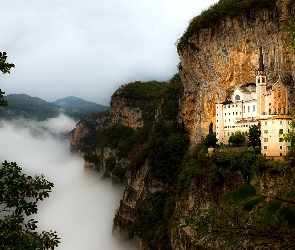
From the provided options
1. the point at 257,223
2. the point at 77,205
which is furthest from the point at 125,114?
the point at 257,223

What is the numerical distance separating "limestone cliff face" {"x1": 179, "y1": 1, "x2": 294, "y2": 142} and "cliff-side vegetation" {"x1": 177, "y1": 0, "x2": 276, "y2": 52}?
15.2 inches

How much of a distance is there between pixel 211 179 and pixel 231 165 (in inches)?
70.7

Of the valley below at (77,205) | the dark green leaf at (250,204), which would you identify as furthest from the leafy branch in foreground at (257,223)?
the valley below at (77,205)

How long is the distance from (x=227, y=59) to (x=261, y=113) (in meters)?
5.96

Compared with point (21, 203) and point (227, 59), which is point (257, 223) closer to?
point (21, 203)

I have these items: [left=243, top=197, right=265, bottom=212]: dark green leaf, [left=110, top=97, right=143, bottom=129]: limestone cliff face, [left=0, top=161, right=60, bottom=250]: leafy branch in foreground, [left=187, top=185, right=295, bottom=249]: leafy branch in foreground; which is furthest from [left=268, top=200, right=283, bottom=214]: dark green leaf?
[left=110, top=97, right=143, bottom=129]: limestone cliff face

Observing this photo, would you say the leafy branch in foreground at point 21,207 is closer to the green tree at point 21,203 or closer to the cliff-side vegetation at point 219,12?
the green tree at point 21,203

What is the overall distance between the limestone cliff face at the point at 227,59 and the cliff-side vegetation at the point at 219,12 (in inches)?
15.2

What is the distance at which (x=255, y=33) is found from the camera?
29.9m

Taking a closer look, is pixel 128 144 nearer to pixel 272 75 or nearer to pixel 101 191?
pixel 101 191

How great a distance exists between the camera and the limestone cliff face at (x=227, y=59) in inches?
1137

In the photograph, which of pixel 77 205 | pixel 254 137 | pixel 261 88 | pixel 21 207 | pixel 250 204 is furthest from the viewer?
pixel 77 205

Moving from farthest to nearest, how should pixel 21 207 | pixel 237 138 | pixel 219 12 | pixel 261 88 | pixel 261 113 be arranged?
pixel 219 12
pixel 237 138
pixel 261 113
pixel 261 88
pixel 21 207

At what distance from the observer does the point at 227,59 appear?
31.6 m
